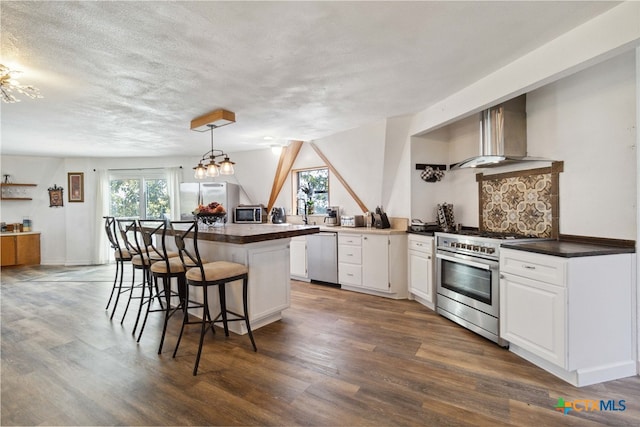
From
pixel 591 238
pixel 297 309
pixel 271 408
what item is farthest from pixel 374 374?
pixel 591 238

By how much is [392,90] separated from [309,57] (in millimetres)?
1067

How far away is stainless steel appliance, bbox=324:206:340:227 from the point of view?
191 inches

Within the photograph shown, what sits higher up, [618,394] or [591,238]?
[591,238]

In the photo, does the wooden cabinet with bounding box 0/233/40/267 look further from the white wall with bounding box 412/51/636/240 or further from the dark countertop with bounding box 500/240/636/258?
the white wall with bounding box 412/51/636/240

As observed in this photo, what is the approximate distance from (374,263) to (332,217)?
1184 mm

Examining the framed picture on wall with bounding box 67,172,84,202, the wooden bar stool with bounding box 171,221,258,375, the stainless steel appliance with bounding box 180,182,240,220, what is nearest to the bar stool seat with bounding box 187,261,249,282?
the wooden bar stool with bounding box 171,221,258,375

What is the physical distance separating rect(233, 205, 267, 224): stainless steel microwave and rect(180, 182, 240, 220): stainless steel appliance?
0.20 meters

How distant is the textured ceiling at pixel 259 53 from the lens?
171 cm

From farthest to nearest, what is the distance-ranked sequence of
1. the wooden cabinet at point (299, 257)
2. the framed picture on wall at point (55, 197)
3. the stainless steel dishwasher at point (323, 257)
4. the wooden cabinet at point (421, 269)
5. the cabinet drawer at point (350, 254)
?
the framed picture on wall at point (55, 197), the wooden cabinet at point (299, 257), the stainless steel dishwasher at point (323, 257), the cabinet drawer at point (350, 254), the wooden cabinet at point (421, 269)

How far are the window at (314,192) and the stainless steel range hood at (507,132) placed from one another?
2.73 meters

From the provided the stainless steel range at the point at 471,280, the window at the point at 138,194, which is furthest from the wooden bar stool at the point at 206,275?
the window at the point at 138,194

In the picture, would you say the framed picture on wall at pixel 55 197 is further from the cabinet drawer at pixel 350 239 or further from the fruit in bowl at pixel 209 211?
the cabinet drawer at pixel 350 239

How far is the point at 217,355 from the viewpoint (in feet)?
8.02

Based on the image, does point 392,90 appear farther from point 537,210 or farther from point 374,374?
point 374,374
